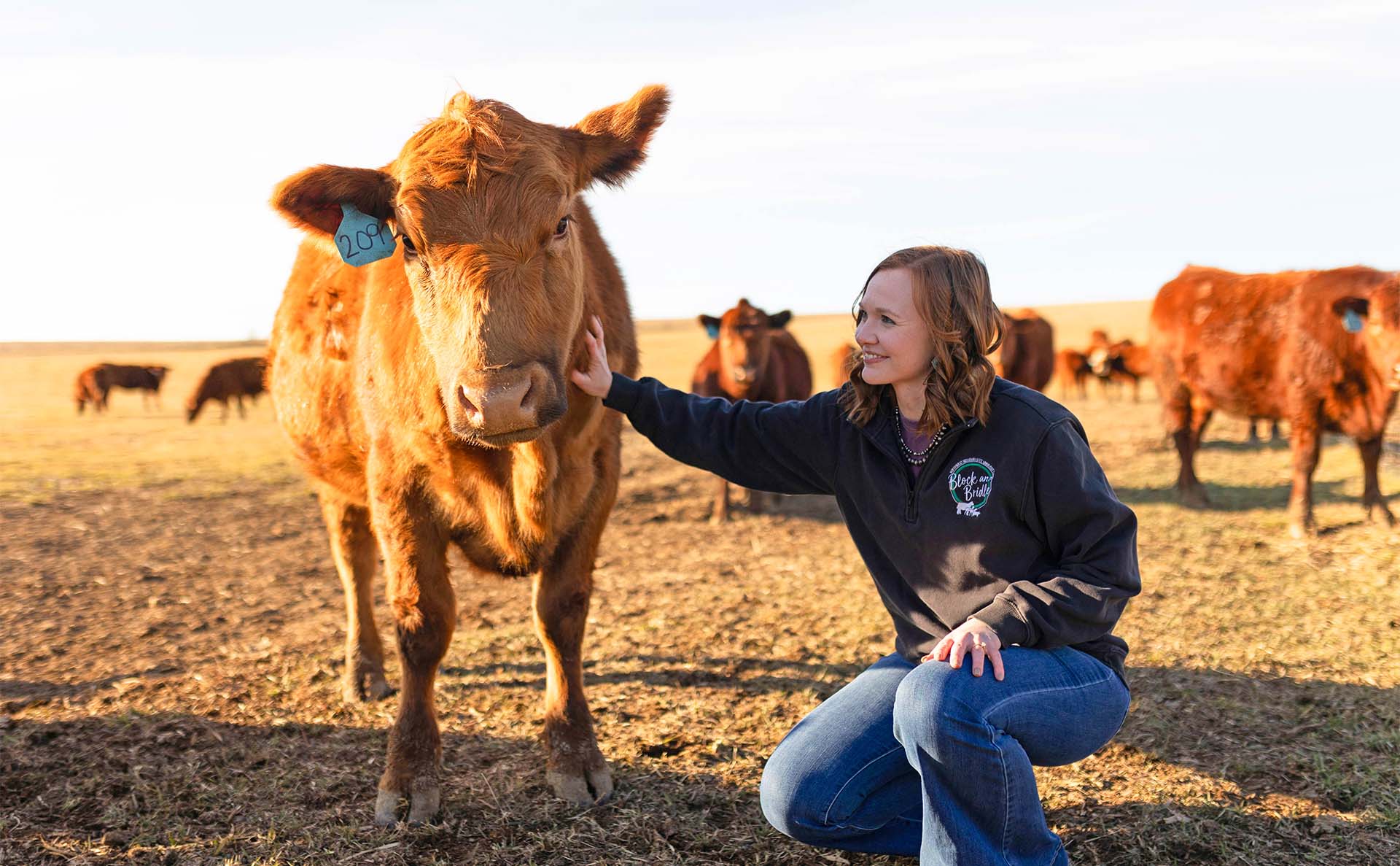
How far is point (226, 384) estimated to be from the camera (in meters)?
28.5

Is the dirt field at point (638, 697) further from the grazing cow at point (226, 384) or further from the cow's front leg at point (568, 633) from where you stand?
the grazing cow at point (226, 384)

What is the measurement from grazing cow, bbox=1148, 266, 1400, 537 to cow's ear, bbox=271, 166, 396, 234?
8390mm

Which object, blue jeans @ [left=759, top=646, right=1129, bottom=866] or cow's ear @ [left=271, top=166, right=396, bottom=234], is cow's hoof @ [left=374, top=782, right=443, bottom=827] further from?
cow's ear @ [left=271, top=166, right=396, bottom=234]

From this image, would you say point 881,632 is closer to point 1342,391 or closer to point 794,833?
point 794,833

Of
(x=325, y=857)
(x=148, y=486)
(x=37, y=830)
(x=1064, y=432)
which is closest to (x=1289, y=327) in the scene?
(x=1064, y=432)

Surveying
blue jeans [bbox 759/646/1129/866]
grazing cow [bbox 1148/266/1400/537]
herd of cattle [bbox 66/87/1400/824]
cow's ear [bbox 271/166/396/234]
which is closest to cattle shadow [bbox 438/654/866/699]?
herd of cattle [bbox 66/87/1400/824]

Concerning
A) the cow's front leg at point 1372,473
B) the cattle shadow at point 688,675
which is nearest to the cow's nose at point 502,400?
the cattle shadow at point 688,675

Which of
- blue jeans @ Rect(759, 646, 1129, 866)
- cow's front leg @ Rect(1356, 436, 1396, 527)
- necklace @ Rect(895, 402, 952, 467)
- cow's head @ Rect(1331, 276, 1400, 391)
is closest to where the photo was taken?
blue jeans @ Rect(759, 646, 1129, 866)

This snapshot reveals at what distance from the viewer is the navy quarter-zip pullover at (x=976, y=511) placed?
8.51 ft

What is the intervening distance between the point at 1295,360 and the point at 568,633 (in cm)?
826

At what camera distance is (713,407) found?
341cm

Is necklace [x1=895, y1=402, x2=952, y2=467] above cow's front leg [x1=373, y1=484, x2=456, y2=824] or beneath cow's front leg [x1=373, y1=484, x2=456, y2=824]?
above

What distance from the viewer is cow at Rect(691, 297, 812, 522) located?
34.6 ft

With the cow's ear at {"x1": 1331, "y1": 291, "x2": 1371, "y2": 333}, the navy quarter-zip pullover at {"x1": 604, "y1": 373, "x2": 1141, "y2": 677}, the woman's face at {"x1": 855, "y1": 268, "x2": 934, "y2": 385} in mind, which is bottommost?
the navy quarter-zip pullover at {"x1": 604, "y1": 373, "x2": 1141, "y2": 677}
